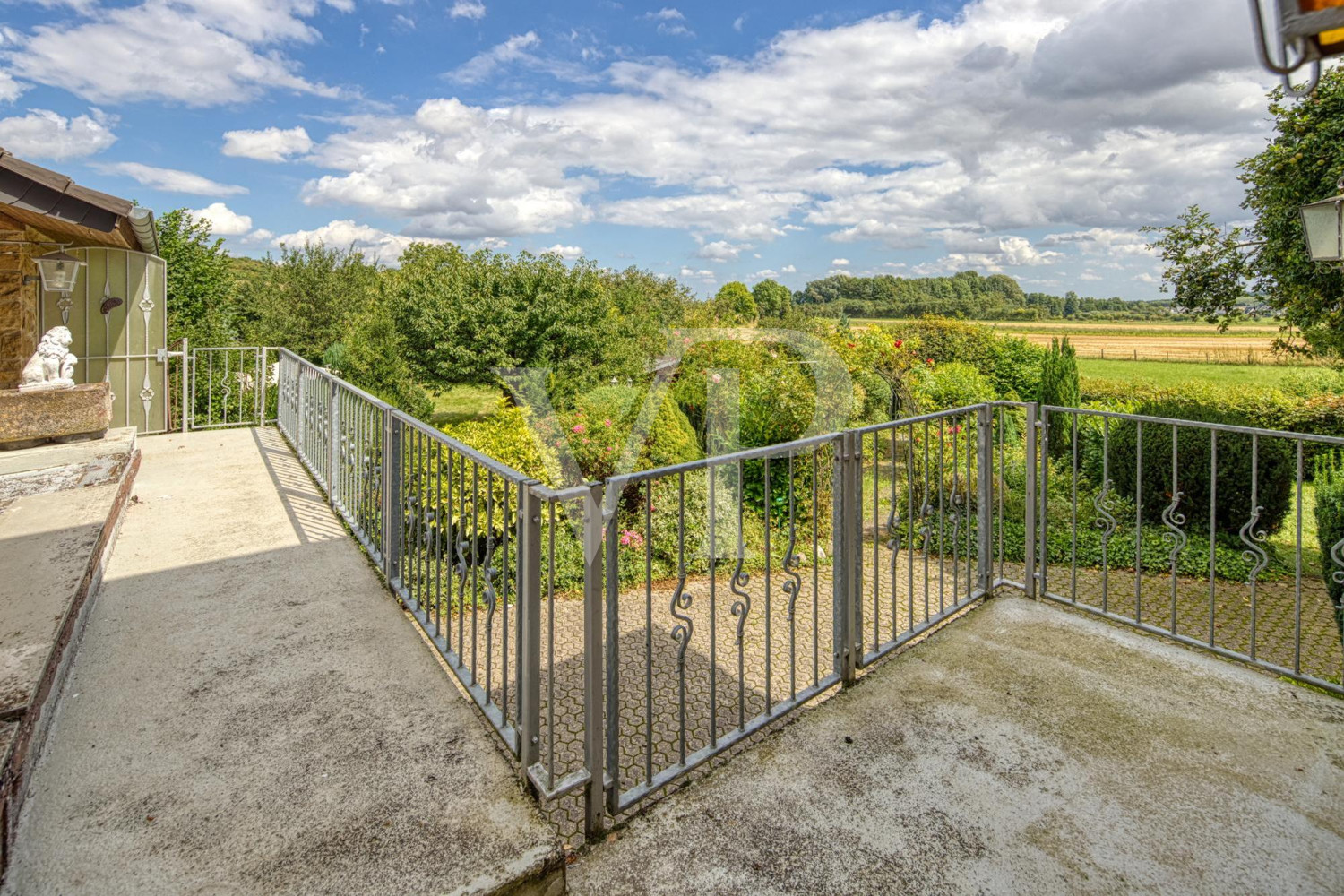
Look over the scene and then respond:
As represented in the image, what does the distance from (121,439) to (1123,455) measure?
9956 millimetres

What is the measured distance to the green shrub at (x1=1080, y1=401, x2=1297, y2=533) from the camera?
6383 mm

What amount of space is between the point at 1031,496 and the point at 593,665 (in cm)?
251

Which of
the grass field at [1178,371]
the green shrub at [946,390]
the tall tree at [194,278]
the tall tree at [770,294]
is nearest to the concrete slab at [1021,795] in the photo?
the green shrub at [946,390]

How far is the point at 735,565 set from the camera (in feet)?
17.8

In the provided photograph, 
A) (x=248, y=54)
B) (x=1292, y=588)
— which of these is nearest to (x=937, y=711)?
(x=1292, y=588)

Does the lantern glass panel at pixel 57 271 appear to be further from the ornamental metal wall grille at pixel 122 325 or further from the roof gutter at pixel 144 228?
the roof gutter at pixel 144 228

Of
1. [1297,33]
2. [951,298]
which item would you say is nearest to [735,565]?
[1297,33]

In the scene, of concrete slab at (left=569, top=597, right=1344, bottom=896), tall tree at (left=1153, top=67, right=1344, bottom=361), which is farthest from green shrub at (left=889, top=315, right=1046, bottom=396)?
concrete slab at (left=569, top=597, right=1344, bottom=896)

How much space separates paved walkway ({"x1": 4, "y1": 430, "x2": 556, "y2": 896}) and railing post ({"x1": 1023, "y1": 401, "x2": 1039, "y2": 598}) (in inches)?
105

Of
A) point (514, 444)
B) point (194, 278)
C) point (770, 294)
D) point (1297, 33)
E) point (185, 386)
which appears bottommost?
point (514, 444)

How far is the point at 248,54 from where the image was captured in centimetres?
984

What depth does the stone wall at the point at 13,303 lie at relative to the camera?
5941 millimetres

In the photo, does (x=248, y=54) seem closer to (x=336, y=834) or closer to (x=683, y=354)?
(x=683, y=354)

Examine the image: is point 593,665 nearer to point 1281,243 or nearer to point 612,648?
point 612,648
